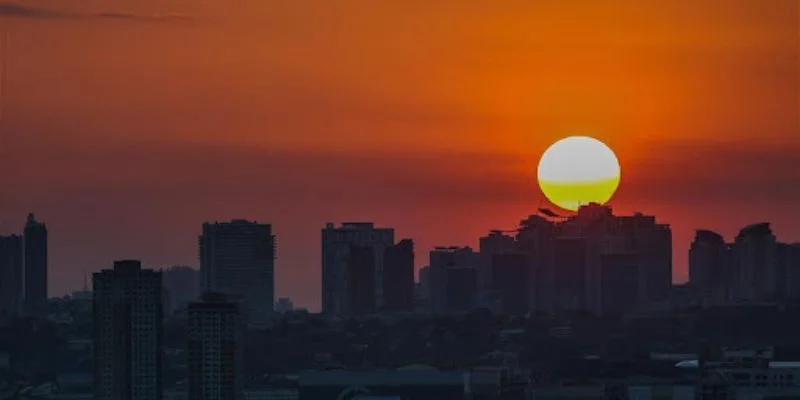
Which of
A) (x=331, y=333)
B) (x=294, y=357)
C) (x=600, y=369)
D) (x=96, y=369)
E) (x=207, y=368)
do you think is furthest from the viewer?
(x=331, y=333)

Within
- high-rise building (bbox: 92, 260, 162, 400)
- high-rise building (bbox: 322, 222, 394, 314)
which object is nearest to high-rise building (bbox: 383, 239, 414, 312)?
high-rise building (bbox: 322, 222, 394, 314)

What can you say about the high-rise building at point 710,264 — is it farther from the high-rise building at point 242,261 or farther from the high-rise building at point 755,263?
the high-rise building at point 242,261

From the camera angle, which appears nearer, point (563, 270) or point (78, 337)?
point (78, 337)

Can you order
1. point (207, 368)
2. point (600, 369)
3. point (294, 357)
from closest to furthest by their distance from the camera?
point (207, 368), point (600, 369), point (294, 357)

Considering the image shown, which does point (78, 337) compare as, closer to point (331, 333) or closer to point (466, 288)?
point (331, 333)

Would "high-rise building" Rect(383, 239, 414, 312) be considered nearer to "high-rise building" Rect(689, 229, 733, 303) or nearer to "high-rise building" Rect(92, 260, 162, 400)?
"high-rise building" Rect(689, 229, 733, 303)

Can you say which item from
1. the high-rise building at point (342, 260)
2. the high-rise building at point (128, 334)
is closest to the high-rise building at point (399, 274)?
the high-rise building at point (342, 260)

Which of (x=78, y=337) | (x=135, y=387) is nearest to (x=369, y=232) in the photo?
(x=78, y=337)
